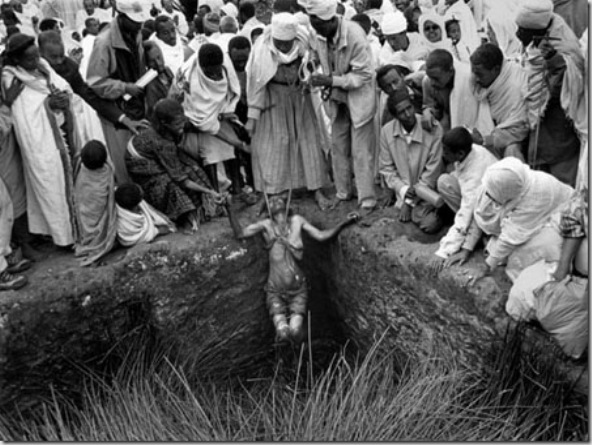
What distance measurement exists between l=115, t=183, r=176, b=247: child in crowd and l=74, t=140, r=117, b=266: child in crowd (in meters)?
0.08

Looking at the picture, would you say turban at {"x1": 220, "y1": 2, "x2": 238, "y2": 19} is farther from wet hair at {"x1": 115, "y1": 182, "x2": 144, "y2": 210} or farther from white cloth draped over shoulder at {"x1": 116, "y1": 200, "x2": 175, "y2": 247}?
wet hair at {"x1": 115, "y1": 182, "x2": 144, "y2": 210}

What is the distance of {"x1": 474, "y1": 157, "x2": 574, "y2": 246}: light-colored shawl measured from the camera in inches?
196

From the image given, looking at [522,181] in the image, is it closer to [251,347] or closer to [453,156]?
[453,156]

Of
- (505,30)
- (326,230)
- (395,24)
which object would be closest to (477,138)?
(326,230)

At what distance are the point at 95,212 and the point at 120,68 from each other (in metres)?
1.39

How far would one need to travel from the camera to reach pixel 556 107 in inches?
221

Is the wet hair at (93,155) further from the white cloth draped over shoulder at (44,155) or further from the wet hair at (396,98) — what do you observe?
the wet hair at (396,98)

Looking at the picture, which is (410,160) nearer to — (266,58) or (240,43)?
(266,58)

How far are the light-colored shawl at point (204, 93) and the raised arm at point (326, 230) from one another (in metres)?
1.22

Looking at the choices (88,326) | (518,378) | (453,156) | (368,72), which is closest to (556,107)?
(453,156)

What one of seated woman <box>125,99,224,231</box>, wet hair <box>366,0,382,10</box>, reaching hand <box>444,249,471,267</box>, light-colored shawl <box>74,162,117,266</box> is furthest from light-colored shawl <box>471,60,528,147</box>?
wet hair <box>366,0,382,10</box>

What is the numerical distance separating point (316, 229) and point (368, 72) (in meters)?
1.51

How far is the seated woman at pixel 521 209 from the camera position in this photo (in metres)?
5.01

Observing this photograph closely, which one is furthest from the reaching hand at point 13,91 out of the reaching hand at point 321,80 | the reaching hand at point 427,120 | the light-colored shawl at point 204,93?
the reaching hand at point 427,120
